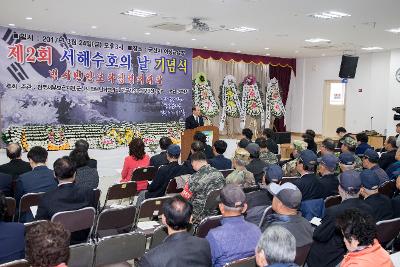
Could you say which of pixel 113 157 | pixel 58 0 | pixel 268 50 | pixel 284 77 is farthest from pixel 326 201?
pixel 284 77

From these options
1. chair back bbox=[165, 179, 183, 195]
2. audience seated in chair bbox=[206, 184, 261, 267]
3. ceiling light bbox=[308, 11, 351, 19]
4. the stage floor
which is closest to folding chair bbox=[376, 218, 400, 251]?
audience seated in chair bbox=[206, 184, 261, 267]

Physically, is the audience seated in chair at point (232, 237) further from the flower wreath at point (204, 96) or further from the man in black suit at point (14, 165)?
the flower wreath at point (204, 96)

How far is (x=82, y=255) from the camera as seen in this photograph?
2475 millimetres

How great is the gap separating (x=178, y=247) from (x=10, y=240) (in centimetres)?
102

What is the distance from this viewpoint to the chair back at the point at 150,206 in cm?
356

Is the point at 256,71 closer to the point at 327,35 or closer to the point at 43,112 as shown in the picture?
the point at 327,35

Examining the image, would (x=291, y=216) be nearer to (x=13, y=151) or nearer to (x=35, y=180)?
(x=35, y=180)

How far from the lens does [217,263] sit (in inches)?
96.9

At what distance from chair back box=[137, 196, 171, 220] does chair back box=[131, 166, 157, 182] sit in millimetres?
1425

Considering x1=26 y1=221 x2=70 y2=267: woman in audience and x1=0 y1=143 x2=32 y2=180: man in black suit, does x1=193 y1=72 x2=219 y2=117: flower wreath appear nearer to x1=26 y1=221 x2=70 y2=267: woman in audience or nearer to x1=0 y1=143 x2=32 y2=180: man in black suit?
x1=0 y1=143 x2=32 y2=180: man in black suit

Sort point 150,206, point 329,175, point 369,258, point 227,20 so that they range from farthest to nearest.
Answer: point 227,20 → point 329,175 → point 150,206 → point 369,258

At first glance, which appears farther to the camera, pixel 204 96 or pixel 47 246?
pixel 204 96

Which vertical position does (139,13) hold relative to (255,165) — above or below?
above


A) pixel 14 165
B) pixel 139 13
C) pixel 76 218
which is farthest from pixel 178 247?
pixel 139 13
